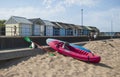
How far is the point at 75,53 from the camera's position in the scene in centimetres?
1722

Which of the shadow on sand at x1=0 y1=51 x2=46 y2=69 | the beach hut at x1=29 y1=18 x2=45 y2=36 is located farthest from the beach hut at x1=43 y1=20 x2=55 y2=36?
the shadow on sand at x1=0 y1=51 x2=46 y2=69

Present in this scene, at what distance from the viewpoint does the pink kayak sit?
16531 millimetres

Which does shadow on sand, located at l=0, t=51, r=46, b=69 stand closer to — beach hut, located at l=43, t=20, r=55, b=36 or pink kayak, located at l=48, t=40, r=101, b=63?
pink kayak, located at l=48, t=40, r=101, b=63

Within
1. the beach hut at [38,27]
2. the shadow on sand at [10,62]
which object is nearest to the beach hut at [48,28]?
the beach hut at [38,27]

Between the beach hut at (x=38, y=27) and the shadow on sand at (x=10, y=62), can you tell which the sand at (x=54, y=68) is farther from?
the beach hut at (x=38, y=27)

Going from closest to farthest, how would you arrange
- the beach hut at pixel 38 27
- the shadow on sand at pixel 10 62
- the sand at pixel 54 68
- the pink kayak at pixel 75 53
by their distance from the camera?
the sand at pixel 54 68 → the shadow on sand at pixel 10 62 → the pink kayak at pixel 75 53 → the beach hut at pixel 38 27

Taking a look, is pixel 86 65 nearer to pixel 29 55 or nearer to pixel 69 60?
pixel 69 60

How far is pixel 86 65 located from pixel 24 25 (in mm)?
21662

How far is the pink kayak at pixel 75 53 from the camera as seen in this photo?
16531 mm

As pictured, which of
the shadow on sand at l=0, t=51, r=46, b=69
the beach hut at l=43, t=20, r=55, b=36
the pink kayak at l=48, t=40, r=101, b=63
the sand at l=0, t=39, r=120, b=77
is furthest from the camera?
the beach hut at l=43, t=20, r=55, b=36

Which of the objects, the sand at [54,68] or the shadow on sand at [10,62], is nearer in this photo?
the sand at [54,68]

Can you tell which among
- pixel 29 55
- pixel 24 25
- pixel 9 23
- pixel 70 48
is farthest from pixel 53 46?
pixel 9 23

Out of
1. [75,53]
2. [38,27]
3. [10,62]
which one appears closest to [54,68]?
[10,62]

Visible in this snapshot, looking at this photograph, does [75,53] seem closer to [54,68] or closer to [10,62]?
[54,68]
